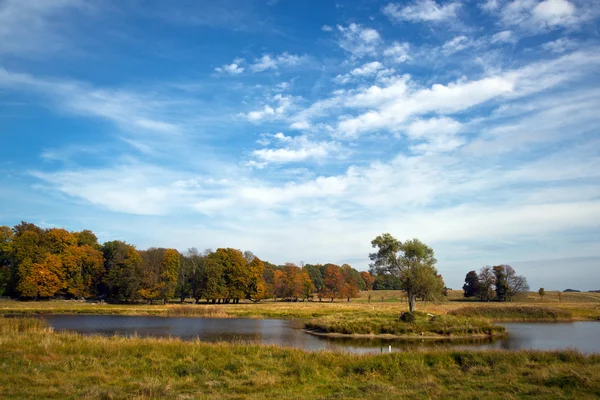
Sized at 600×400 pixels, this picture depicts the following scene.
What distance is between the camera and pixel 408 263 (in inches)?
1855

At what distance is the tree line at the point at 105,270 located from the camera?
222 ft

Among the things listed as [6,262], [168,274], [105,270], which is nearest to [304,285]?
[168,274]

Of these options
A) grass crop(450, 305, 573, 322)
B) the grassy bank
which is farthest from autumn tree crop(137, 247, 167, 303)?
grass crop(450, 305, 573, 322)

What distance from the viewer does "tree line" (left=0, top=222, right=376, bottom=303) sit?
6769 centimetres

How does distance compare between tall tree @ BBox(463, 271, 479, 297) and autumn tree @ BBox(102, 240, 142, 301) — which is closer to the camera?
autumn tree @ BBox(102, 240, 142, 301)

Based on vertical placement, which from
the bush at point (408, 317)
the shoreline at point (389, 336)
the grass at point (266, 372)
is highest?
the grass at point (266, 372)

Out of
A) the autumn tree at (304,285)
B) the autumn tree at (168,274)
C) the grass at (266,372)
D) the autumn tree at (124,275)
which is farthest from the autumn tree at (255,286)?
the grass at (266,372)

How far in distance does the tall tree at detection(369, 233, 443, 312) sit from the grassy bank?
16.4 feet

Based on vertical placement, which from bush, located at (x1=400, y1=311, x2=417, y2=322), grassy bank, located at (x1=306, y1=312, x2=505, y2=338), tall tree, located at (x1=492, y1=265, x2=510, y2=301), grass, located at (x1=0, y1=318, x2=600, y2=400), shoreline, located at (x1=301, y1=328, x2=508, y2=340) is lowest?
shoreline, located at (x1=301, y1=328, x2=508, y2=340)

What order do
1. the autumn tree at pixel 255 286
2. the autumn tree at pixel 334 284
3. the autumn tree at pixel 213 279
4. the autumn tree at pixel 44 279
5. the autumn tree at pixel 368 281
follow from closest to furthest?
1. the autumn tree at pixel 44 279
2. the autumn tree at pixel 213 279
3. the autumn tree at pixel 255 286
4. the autumn tree at pixel 334 284
5. the autumn tree at pixel 368 281

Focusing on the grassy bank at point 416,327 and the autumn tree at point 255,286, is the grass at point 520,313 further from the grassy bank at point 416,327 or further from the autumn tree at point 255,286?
the autumn tree at point 255,286

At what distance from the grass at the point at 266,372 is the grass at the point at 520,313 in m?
41.6

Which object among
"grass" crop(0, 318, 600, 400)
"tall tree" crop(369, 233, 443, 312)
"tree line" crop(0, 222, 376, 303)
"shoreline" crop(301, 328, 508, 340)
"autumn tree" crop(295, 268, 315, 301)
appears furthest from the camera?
"autumn tree" crop(295, 268, 315, 301)

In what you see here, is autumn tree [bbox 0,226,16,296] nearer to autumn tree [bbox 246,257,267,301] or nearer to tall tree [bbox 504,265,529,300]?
autumn tree [bbox 246,257,267,301]
